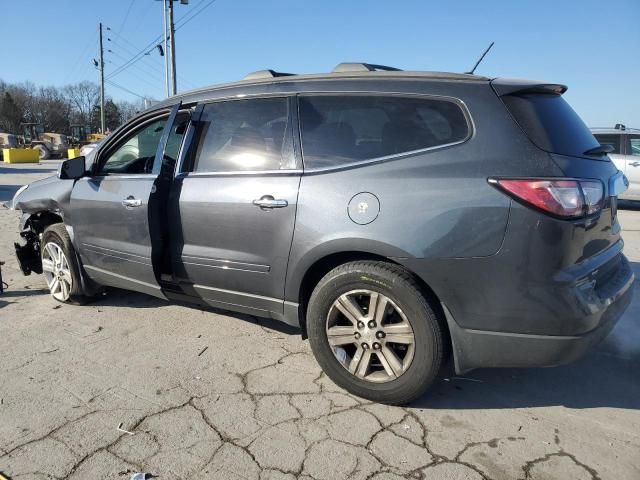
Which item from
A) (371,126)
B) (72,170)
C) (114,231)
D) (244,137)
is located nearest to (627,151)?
(371,126)

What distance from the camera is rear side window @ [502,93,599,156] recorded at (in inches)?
96.0

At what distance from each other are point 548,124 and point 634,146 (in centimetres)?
1057

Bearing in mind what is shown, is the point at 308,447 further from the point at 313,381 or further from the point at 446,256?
the point at 446,256

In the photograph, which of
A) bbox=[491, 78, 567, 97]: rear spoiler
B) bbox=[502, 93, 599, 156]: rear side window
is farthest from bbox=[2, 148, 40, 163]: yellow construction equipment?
bbox=[502, 93, 599, 156]: rear side window

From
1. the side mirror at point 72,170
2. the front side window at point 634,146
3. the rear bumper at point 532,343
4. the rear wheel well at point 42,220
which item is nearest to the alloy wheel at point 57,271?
the rear wheel well at point 42,220

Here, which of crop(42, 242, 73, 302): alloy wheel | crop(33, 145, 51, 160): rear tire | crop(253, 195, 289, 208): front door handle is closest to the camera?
crop(253, 195, 289, 208): front door handle

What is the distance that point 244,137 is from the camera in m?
3.31

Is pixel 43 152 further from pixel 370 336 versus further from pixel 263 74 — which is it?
pixel 370 336

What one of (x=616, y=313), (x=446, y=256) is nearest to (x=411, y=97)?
(x=446, y=256)

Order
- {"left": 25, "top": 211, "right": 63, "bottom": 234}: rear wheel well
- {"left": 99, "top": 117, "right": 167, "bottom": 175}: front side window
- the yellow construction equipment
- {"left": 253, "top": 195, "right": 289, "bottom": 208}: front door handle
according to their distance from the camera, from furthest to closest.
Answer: the yellow construction equipment → {"left": 25, "top": 211, "right": 63, "bottom": 234}: rear wheel well → {"left": 99, "top": 117, "right": 167, "bottom": 175}: front side window → {"left": 253, "top": 195, "right": 289, "bottom": 208}: front door handle

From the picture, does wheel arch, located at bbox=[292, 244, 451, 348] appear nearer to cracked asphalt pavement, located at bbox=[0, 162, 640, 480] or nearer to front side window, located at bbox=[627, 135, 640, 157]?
cracked asphalt pavement, located at bbox=[0, 162, 640, 480]

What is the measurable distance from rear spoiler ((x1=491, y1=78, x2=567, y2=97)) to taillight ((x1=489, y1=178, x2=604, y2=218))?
20.5 inches

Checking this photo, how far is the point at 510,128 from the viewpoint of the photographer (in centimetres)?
244

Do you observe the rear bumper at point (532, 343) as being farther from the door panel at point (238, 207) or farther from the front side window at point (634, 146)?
the front side window at point (634, 146)
